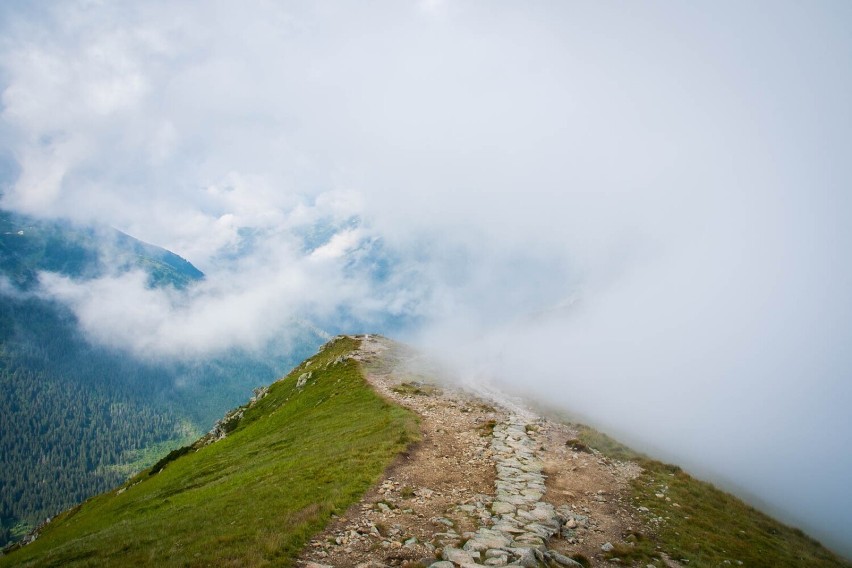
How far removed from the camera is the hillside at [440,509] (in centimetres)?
1639

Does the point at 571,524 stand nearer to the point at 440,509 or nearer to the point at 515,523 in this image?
the point at 515,523

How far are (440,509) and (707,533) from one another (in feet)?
44.8

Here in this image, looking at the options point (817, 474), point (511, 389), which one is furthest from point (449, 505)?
point (817, 474)

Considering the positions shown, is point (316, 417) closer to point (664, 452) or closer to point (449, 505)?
point (449, 505)

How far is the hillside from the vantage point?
16391 mm

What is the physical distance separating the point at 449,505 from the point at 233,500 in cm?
1373

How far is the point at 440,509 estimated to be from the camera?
66.0ft

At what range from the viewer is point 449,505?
67.9ft

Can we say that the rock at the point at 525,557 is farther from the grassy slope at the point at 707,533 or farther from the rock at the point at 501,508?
the grassy slope at the point at 707,533

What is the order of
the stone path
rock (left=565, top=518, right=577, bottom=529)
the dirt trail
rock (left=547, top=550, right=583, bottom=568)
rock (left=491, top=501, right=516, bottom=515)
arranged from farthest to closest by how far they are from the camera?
rock (left=491, top=501, right=516, bottom=515)
rock (left=565, top=518, right=577, bottom=529)
the dirt trail
rock (left=547, top=550, right=583, bottom=568)
the stone path

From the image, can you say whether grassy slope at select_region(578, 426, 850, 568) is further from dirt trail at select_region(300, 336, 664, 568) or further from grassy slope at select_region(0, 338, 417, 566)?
grassy slope at select_region(0, 338, 417, 566)

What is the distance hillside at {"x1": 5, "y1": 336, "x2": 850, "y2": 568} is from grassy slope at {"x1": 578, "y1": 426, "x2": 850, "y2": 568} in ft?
0.32

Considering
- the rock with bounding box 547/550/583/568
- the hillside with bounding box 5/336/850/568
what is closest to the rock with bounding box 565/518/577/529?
the hillside with bounding box 5/336/850/568

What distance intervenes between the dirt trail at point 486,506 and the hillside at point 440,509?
0.34 ft
